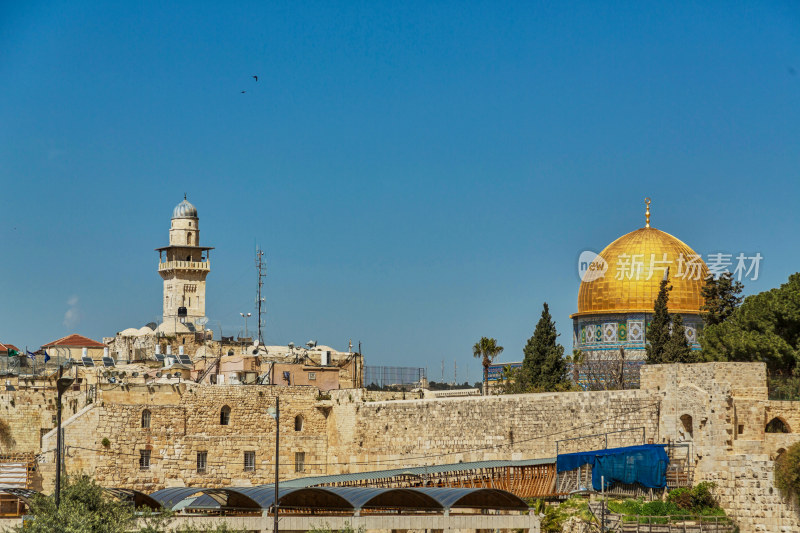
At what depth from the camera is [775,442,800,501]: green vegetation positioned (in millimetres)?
30078

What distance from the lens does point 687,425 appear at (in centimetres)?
3325

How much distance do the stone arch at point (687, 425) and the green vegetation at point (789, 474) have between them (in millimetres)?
2753

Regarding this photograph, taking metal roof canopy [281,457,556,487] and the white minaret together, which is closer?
metal roof canopy [281,457,556,487]

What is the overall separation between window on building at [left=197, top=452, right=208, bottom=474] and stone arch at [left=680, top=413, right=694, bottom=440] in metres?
12.9

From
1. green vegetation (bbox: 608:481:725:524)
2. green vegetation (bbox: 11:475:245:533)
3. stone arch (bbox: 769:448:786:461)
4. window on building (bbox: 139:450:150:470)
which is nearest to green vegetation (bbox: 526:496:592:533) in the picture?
green vegetation (bbox: 608:481:725:524)

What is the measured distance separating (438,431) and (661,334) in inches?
281

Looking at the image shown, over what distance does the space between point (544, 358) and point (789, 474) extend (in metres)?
13.8

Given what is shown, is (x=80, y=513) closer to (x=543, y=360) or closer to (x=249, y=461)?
(x=249, y=461)

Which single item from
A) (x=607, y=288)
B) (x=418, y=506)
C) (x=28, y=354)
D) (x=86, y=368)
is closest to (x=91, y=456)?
(x=86, y=368)

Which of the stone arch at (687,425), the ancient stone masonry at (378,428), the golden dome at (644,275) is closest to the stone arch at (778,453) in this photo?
the ancient stone masonry at (378,428)

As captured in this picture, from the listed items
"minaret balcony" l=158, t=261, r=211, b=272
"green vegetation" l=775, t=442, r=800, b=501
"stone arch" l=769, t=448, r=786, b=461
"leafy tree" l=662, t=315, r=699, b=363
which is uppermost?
"minaret balcony" l=158, t=261, r=211, b=272

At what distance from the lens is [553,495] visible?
33500 mm

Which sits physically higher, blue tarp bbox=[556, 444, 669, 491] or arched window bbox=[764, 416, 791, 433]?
arched window bbox=[764, 416, 791, 433]

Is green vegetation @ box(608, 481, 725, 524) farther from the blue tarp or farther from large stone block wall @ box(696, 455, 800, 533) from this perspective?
the blue tarp
